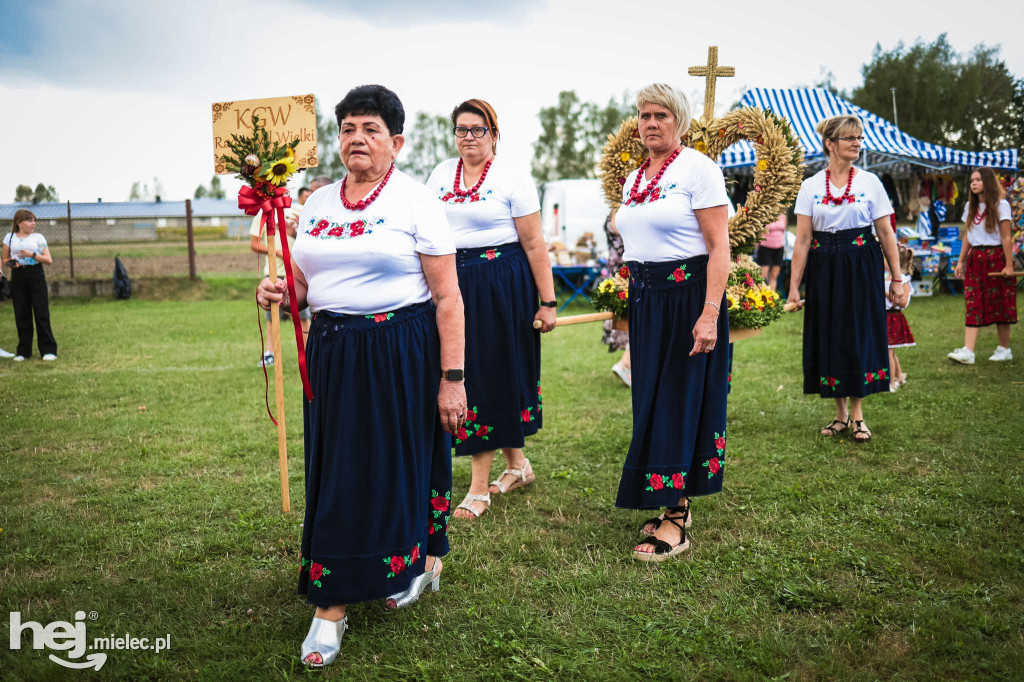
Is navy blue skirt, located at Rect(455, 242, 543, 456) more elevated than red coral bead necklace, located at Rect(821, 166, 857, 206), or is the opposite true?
red coral bead necklace, located at Rect(821, 166, 857, 206)

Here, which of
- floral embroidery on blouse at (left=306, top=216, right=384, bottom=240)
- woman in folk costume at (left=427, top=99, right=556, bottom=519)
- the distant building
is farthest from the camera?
the distant building

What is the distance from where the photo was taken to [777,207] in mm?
4594

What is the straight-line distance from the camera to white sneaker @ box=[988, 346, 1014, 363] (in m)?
8.57

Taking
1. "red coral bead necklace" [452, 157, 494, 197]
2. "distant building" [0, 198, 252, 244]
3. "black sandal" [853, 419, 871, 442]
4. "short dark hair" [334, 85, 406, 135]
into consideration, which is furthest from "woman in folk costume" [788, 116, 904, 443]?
"distant building" [0, 198, 252, 244]

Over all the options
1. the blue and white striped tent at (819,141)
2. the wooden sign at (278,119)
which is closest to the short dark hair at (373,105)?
the wooden sign at (278,119)

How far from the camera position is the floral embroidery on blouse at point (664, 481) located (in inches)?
155

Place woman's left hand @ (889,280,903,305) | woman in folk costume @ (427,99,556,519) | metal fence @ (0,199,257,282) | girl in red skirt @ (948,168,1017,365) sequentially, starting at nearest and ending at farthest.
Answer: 1. woman in folk costume @ (427,99,556,519)
2. woman's left hand @ (889,280,903,305)
3. girl in red skirt @ (948,168,1017,365)
4. metal fence @ (0,199,257,282)

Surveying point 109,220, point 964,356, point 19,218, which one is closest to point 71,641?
point 964,356

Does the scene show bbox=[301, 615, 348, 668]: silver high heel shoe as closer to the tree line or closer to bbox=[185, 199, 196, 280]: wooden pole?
bbox=[185, 199, 196, 280]: wooden pole

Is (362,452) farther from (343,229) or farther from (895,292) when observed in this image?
(895,292)

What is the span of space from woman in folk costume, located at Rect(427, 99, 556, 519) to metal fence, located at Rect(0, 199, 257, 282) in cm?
1287

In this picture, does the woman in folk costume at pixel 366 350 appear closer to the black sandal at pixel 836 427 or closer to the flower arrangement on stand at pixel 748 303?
the flower arrangement on stand at pixel 748 303

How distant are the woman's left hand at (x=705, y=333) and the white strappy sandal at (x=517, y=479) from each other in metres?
1.68

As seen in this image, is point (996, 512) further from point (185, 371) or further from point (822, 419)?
point (185, 371)
